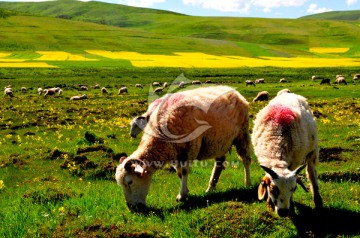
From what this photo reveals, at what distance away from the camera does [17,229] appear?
7.26 meters

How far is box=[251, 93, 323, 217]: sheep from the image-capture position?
707cm

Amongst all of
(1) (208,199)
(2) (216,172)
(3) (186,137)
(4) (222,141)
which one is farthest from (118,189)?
(4) (222,141)

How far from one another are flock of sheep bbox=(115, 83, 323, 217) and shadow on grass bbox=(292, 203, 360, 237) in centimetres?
30

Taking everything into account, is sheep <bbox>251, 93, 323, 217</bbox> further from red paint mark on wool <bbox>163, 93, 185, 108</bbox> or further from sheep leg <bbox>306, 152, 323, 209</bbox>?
red paint mark on wool <bbox>163, 93, 185, 108</bbox>

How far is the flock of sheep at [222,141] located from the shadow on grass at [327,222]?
30 cm

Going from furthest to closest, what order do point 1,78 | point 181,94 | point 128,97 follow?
point 1,78 → point 128,97 → point 181,94

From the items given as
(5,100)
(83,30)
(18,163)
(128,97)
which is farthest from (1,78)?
(83,30)

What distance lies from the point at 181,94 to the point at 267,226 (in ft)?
14.4

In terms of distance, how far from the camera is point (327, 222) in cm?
734

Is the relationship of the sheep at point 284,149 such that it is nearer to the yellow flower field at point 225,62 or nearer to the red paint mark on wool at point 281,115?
the red paint mark on wool at point 281,115

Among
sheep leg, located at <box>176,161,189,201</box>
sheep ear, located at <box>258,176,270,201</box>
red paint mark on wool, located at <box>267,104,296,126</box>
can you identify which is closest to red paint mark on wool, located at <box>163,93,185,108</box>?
sheep leg, located at <box>176,161,189,201</box>

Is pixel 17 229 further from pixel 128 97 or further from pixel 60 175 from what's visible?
pixel 128 97

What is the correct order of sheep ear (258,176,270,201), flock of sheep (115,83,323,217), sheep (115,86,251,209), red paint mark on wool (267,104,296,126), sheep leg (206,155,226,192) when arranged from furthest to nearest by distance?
1. sheep leg (206,155,226,192)
2. sheep (115,86,251,209)
3. red paint mark on wool (267,104,296,126)
4. flock of sheep (115,83,323,217)
5. sheep ear (258,176,270,201)

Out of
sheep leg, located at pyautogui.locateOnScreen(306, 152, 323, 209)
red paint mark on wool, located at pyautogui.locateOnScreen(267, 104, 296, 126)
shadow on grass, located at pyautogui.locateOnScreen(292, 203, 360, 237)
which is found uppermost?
red paint mark on wool, located at pyautogui.locateOnScreen(267, 104, 296, 126)
